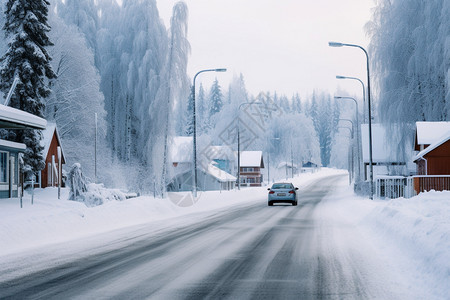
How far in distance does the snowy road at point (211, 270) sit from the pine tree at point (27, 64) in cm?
1918

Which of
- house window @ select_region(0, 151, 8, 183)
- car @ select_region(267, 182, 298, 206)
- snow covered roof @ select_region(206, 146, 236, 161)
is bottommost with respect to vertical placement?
car @ select_region(267, 182, 298, 206)

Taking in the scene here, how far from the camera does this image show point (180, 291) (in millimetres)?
7477

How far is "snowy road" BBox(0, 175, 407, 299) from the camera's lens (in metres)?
7.41

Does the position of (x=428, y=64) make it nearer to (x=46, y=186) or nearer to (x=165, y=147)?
(x=165, y=147)

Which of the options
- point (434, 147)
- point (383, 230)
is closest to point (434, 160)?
point (434, 147)

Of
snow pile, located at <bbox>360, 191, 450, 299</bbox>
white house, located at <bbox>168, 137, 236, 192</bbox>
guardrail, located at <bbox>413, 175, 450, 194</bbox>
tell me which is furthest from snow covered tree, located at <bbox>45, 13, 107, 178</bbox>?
white house, located at <bbox>168, 137, 236, 192</bbox>

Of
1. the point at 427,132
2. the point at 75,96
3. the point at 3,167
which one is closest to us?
the point at 3,167

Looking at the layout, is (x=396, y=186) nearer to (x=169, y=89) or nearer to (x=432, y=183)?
(x=432, y=183)

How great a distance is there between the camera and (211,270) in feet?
30.6

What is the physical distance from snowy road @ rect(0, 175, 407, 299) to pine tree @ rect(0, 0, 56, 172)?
755 inches

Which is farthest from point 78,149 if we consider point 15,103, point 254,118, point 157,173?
point 254,118

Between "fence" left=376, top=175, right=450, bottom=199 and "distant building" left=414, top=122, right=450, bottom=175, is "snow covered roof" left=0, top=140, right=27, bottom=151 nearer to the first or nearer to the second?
"fence" left=376, top=175, right=450, bottom=199

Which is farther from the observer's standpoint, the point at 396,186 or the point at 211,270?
the point at 396,186

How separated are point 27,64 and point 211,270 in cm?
2611
